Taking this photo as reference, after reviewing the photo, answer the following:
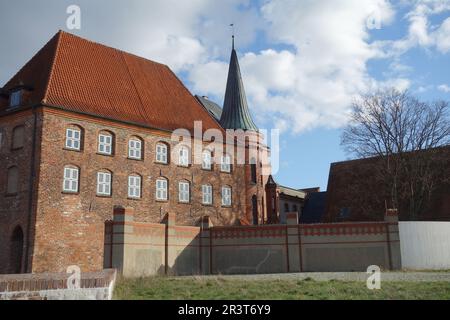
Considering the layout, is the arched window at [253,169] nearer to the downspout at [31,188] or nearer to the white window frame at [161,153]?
the white window frame at [161,153]

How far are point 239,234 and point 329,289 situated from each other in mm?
11424

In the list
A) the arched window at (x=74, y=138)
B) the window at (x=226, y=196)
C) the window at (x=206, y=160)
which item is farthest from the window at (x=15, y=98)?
the window at (x=226, y=196)

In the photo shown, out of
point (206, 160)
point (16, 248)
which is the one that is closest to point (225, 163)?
point (206, 160)

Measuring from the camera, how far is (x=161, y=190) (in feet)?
98.5

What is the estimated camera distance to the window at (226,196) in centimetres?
3381

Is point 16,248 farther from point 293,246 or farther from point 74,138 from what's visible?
point 293,246

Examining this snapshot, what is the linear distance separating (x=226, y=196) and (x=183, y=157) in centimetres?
452

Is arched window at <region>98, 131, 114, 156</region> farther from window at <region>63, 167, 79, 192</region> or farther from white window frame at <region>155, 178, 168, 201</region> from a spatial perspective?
white window frame at <region>155, 178, 168, 201</region>

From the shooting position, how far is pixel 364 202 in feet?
124

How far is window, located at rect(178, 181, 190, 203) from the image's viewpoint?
3094 cm

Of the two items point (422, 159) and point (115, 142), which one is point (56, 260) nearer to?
point (115, 142)

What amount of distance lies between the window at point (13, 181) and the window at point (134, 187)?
6019mm

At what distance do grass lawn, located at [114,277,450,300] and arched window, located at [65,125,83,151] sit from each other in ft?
46.2
